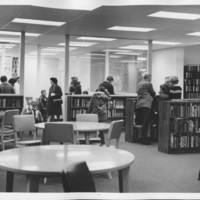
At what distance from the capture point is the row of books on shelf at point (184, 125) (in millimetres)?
8016

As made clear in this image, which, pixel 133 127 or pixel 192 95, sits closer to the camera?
pixel 133 127

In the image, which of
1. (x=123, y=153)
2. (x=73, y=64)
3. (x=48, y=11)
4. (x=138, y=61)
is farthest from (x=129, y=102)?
(x=73, y=64)

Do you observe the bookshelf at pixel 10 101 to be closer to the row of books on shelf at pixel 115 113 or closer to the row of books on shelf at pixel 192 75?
the row of books on shelf at pixel 115 113

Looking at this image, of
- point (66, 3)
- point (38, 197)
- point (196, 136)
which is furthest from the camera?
point (196, 136)

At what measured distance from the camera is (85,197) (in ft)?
4.50

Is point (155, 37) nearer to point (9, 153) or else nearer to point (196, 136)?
point (196, 136)

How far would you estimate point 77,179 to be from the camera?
223cm

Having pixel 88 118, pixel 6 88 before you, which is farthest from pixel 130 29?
pixel 88 118

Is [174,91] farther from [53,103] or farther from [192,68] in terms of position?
[192,68]

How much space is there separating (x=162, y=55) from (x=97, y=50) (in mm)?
2834

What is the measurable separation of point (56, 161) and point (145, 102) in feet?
19.2

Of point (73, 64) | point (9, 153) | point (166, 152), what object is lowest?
point (166, 152)

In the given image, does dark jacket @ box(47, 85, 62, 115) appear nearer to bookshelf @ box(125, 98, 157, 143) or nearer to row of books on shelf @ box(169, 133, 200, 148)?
bookshelf @ box(125, 98, 157, 143)

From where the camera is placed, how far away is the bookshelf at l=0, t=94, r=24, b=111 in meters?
10.8
